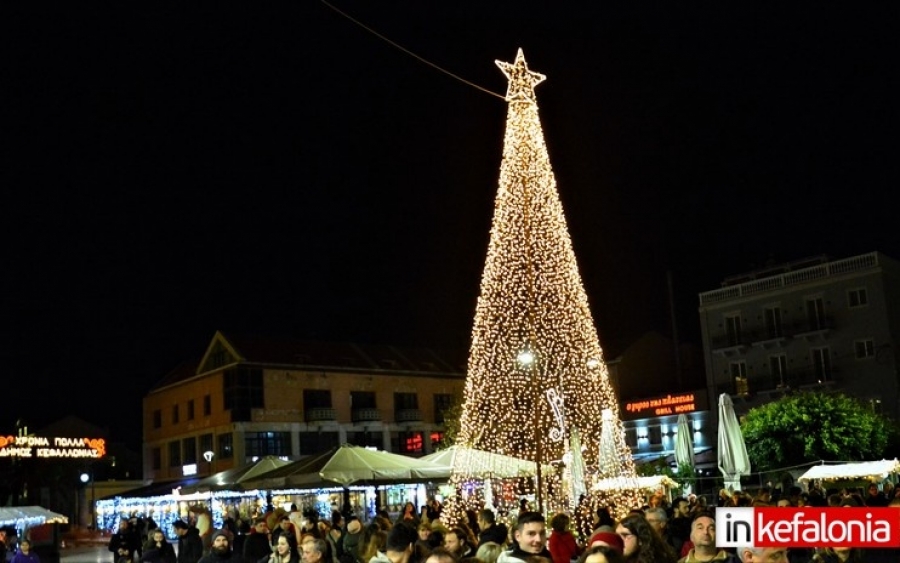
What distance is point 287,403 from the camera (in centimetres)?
5175

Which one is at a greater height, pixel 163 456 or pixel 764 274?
pixel 764 274

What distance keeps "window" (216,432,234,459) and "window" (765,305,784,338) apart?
88.8 ft

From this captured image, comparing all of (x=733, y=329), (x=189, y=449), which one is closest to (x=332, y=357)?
(x=189, y=449)

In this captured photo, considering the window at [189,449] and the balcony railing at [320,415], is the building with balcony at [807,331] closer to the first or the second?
the balcony railing at [320,415]

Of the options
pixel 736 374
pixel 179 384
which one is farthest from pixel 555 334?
pixel 179 384

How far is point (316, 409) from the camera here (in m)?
52.5

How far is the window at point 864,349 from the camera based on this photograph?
125 feet

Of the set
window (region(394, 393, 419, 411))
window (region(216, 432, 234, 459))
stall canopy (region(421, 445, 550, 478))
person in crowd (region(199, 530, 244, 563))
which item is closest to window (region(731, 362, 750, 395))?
window (region(394, 393, 419, 411))

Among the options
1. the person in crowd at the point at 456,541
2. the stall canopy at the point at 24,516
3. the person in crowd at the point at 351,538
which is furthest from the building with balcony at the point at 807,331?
the person in crowd at the point at 456,541

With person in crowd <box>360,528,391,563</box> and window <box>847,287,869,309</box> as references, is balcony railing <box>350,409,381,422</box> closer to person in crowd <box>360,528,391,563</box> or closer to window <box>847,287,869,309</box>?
window <box>847,287,869,309</box>

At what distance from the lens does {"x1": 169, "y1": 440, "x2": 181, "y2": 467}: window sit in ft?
181

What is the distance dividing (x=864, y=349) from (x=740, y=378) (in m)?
5.62

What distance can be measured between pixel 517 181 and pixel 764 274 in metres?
27.4

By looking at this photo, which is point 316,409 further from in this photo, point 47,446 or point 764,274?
point 764,274
